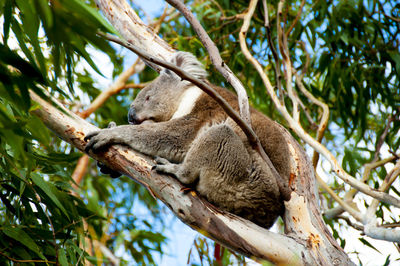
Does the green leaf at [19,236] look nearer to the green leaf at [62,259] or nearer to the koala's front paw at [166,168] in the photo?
the green leaf at [62,259]

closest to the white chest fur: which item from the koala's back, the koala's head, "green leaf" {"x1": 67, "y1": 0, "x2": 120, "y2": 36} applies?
the koala's head

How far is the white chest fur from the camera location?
2.90 metres

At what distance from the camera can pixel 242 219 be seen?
1971 millimetres

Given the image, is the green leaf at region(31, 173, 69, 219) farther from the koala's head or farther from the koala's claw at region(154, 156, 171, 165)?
the koala's head

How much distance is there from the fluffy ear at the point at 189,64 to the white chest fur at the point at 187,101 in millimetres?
112

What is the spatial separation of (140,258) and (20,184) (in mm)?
1887

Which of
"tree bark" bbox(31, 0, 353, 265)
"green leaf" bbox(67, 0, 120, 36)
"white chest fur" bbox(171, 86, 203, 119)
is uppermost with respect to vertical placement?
"white chest fur" bbox(171, 86, 203, 119)

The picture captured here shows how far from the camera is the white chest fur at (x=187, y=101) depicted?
2902 millimetres

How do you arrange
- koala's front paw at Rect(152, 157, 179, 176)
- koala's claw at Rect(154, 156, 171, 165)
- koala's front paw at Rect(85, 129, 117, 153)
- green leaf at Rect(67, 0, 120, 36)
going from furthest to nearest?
koala's claw at Rect(154, 156, 171, 165)
koala's front paw at Rect(85, 129, 117, 153)
koala's front paw at Rect(152, 157, 179, 176)
green leaf at Rect(67, 0, 120, 36)

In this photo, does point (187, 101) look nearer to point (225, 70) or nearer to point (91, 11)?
point (225, 70)

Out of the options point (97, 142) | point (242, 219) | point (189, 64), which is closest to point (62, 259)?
point (97, 142)

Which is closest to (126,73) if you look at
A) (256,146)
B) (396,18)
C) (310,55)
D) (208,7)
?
(208,7)

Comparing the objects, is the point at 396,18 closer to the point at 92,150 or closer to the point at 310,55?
the point at 310,55

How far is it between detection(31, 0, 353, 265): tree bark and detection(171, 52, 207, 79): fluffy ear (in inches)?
35.6
